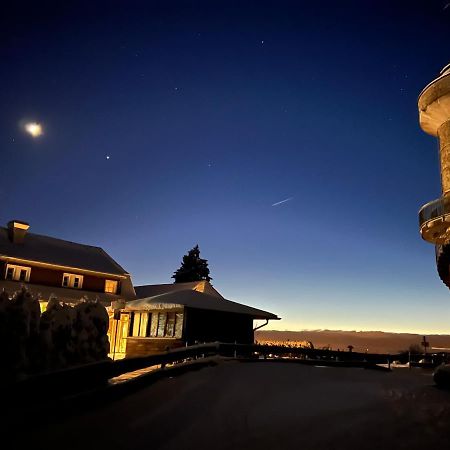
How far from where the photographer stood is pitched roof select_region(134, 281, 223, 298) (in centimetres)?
3597

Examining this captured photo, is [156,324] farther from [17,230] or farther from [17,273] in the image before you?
[17,230]

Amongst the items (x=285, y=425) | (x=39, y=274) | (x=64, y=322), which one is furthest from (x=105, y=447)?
(x=39, y=274)

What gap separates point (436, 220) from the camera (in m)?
18.4

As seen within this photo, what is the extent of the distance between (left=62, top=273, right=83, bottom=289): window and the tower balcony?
25406 mm

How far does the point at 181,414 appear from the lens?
7.06 metres

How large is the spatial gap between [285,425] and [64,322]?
477 cm

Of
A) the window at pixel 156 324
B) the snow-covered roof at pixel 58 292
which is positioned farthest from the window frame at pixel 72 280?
the window at pixel 156 324

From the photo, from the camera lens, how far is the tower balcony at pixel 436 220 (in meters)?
18.2

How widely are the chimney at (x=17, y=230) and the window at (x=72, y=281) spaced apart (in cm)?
448

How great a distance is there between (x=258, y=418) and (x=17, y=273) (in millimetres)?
27585

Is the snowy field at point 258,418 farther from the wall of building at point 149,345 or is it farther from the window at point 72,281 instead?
the window at point 72,281

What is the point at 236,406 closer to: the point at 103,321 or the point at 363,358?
the point at 103,321

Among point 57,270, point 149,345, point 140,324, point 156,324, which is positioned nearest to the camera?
point 149,345

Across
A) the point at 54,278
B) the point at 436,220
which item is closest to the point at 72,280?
the point at 54,278
